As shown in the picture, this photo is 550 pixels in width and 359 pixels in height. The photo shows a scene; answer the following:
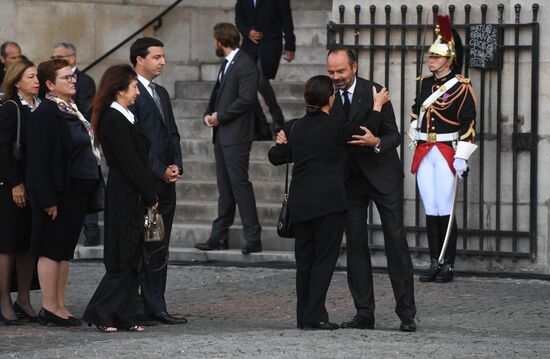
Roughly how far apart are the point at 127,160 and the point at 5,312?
1645 mm

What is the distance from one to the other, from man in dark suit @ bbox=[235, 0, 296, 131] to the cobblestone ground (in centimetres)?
250

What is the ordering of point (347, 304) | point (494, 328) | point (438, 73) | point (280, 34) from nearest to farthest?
1. point (494, 328)
2. point (347, 304)
3. point (438, 73)
4. point (280, 34)

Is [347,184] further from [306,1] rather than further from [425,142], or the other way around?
[306,1]

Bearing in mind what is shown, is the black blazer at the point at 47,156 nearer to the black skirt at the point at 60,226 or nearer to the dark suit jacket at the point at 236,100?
the black skirt at the point at 60,226

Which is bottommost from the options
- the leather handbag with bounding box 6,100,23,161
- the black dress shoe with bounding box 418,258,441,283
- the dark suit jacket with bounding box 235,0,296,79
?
the black dress shoe with bounding box 418,258,441,283

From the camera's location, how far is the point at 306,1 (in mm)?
17969

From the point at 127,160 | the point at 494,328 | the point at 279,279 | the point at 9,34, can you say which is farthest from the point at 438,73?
the point at 9,34

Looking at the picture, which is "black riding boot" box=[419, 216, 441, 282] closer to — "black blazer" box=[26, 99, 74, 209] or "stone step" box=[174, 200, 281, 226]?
"stone step" box=[174, 200, 281, 226]

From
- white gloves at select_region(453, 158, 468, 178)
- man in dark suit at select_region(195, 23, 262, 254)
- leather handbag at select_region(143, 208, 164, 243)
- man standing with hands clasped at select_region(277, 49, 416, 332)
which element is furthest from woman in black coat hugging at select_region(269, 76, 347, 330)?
man in dark suit at select_region(195, 23, 262, 254)

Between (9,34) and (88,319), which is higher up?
(9,34)

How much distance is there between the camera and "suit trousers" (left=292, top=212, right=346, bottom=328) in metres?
10.1

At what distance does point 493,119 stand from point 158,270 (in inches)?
162

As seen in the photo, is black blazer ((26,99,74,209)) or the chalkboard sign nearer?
black blazer ((26,99,74,209))

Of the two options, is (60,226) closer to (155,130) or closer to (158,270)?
(158,270)
